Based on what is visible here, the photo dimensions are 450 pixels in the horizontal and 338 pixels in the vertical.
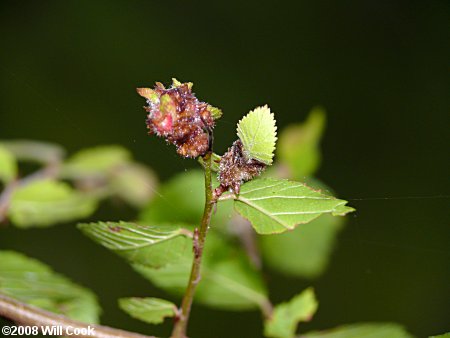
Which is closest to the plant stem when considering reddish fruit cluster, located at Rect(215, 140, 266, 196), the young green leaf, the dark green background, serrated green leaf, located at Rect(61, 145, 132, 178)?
reddish fruit cluster, located at Rect(215, 140, 266, 196)

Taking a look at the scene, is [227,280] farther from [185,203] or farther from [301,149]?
[301,149]

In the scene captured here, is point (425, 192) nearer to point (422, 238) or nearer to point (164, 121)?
point (422, 238)

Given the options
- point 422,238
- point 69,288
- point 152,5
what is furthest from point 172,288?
point 152,5

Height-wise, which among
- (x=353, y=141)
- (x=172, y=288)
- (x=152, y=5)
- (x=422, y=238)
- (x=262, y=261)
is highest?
(x=152, y=5)

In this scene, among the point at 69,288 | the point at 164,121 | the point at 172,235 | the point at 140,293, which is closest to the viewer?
the point at 164,121

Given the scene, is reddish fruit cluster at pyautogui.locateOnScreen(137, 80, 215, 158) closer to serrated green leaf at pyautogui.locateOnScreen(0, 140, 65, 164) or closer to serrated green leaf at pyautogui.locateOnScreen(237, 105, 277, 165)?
serrated green leaf at pyautogui.locateOnScreen(237, 105, 277, 165)

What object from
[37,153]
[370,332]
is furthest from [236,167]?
[37,153]

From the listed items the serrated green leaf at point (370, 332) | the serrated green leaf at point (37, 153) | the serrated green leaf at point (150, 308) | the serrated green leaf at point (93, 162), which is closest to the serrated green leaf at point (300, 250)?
the serrated green leaf at point (370, 332)

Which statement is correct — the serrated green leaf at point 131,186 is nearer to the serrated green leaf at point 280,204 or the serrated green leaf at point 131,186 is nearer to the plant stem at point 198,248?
the plant stem at point 198,248
